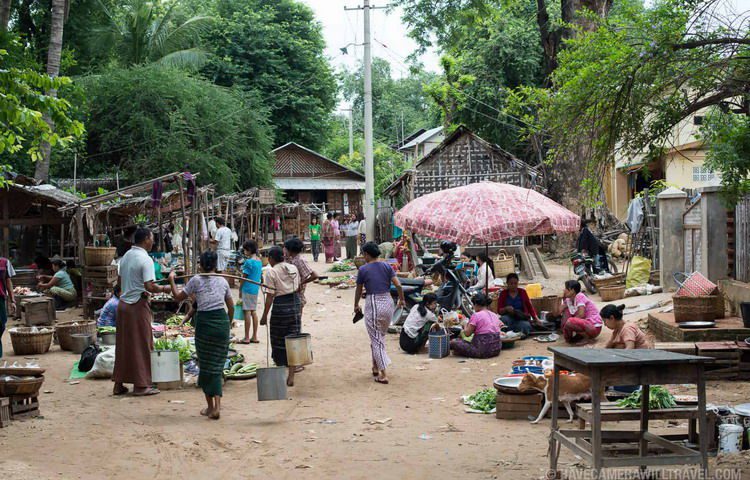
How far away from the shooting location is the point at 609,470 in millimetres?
5945

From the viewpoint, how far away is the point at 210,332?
26.6ft

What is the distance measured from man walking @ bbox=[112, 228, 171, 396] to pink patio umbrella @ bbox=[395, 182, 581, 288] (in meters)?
5.05

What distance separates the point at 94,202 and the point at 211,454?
9508 millimetres

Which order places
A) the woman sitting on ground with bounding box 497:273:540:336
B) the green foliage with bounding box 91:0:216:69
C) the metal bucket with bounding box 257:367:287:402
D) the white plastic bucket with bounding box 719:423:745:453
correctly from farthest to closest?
the green foliage with bounding box 91:0:216:69 < the woman sitting on ground with bounding box 497:273:540:336 < the metal bucket with bounding box 257:367:287:402 < the white plastic bucket with bounding box 719:423:745:453

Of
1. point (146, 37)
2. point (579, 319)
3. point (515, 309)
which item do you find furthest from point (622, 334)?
point (146, 37)

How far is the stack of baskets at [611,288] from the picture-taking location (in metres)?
15.9

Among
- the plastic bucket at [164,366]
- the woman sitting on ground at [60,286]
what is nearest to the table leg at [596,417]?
the plastic bucket at [164,366]

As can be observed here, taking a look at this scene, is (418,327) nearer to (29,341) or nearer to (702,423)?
(29,341)

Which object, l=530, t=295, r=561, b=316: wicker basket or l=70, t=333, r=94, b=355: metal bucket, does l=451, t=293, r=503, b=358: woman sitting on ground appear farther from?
l=70, t=333, r=94, b=355: metal bucket

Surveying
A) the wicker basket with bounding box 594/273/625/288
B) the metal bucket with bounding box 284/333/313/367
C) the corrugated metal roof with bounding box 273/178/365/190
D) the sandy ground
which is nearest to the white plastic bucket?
the sandy ground

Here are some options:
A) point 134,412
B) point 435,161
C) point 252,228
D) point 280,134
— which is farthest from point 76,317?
point 280,134

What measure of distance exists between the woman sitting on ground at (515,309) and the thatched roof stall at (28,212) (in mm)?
9652

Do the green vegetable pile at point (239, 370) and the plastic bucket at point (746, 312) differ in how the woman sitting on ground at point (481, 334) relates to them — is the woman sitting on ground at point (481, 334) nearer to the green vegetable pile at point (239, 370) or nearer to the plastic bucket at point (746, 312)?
the green vegetable pile at point (239, 370)

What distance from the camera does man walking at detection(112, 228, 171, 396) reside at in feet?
29.3
